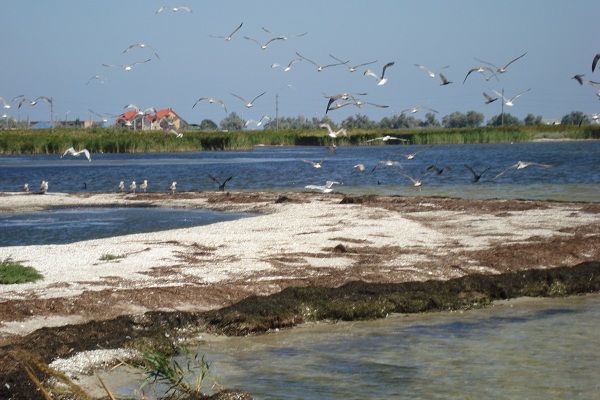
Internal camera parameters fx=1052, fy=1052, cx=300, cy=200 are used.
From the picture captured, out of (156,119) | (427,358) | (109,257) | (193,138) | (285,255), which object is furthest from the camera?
(193,138)

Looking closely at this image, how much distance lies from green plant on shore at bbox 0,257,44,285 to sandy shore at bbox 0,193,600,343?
0.72 feet

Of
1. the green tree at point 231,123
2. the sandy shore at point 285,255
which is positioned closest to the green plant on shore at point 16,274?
the sandy shore at point 285,255

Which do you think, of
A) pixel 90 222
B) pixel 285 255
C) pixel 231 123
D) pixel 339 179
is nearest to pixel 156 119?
pixel 339 179

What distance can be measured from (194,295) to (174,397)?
4747 mm

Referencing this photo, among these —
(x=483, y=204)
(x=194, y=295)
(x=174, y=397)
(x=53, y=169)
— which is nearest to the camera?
(x=174, y=397)

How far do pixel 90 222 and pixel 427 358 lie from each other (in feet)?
53.4

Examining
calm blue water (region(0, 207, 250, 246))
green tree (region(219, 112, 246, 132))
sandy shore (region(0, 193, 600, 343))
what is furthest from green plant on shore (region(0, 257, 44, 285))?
green tree (region(219, 112, 246, 132))

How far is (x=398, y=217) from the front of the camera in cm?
2355

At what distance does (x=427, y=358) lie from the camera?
11570 millimetres

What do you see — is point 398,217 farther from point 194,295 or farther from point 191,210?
point 194,295

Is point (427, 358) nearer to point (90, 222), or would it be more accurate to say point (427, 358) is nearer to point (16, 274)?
point (16, 274)

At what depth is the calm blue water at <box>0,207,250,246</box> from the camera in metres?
23.0

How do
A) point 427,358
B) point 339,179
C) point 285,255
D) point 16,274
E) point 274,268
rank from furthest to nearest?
point 339,179 < point 285,255 < point 274,268 < point 16,274 < point 427,358

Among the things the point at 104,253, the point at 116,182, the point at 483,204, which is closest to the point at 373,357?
the point at 104,253
